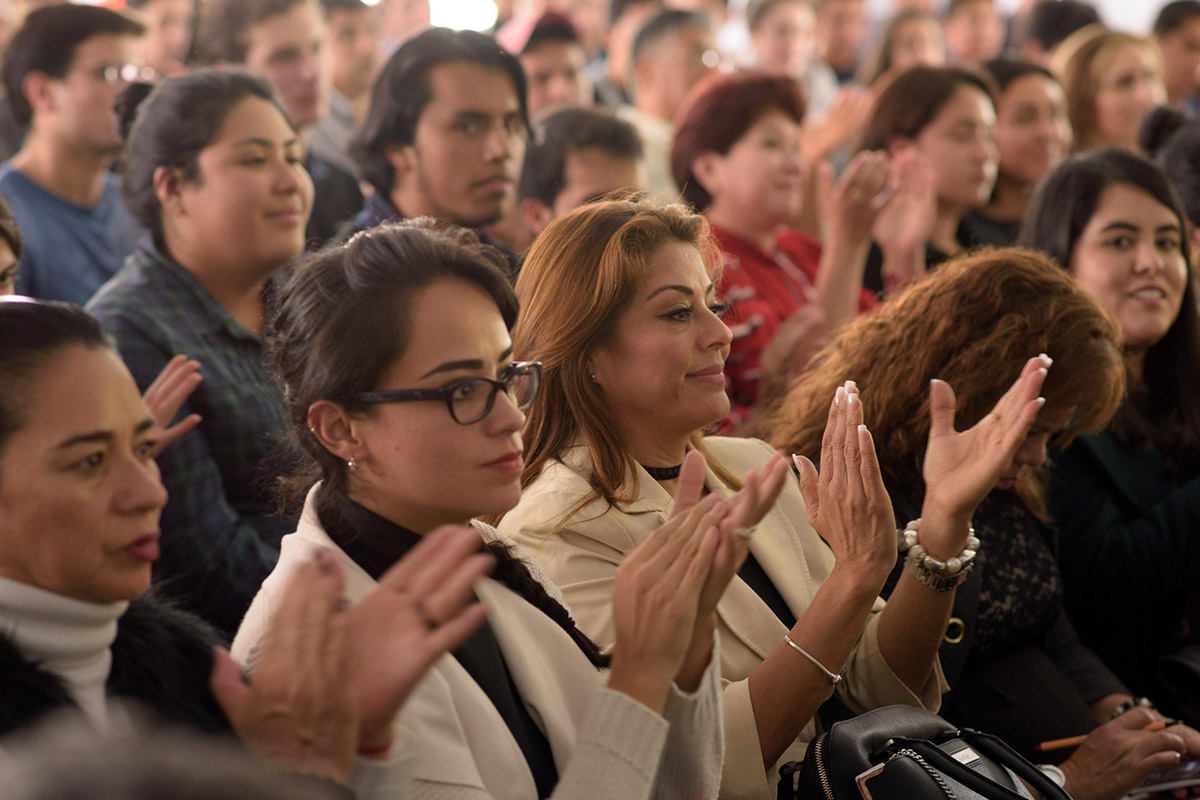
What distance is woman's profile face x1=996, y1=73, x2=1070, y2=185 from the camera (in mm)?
3967

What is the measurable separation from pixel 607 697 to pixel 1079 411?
1350mm

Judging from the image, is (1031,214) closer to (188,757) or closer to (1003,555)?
(1003,555)

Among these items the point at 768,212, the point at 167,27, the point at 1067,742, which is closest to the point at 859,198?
the point at 768,212

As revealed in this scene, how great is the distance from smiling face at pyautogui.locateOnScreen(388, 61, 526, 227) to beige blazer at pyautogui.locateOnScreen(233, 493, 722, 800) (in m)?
1.57

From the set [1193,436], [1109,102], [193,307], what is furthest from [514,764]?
[1109,102]

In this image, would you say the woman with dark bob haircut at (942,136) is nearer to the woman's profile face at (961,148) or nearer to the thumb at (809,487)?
the woman's profile face at (961,148)

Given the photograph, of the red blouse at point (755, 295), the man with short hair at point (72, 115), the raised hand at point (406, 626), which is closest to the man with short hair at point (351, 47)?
the man with short hair at point (72, 115)

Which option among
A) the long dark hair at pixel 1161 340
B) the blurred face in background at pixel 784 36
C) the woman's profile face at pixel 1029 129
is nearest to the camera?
the long dark hair at pixel 1161 340

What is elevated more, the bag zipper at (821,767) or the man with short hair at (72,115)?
the man with short hair at (72,115)

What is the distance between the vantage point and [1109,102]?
4.64m

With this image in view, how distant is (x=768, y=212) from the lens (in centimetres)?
333

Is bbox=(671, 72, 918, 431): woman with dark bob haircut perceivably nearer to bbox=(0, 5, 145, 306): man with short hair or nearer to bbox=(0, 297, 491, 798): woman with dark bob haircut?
bbox=(0, 5, 145, 306): man with short hair

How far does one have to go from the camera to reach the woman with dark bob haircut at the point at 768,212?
118 inches

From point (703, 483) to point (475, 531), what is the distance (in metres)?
0.51
